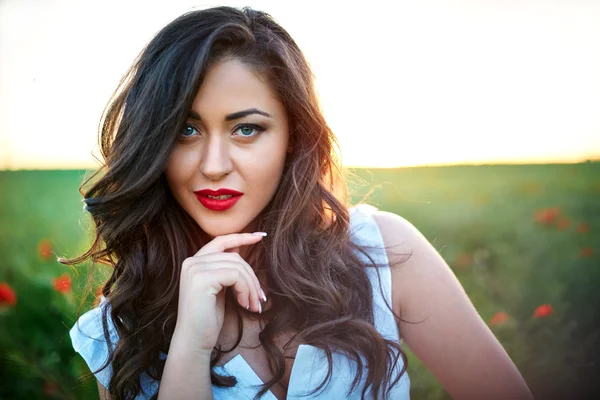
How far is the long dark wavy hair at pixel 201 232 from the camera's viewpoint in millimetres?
1361

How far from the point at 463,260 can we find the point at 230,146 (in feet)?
3.68

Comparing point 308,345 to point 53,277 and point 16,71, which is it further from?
point 16,71

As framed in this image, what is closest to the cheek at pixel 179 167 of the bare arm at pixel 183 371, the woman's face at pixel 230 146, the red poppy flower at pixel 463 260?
the woman's face at pixel 230 146

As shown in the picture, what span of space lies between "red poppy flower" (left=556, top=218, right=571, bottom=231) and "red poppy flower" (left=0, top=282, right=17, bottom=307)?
1910 mm

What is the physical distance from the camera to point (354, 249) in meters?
1.58

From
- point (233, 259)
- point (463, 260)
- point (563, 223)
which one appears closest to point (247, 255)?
point (233, 259)

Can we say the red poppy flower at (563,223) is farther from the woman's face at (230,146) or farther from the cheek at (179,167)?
the cheek at (179,167)

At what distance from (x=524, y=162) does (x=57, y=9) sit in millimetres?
1588

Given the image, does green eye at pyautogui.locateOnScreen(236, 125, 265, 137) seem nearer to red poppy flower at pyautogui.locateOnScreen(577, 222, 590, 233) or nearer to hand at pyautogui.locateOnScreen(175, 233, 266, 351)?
hand at pyautogui.locateOnScreen(175, 233, 266, 351)

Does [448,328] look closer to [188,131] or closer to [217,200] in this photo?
[217,200]

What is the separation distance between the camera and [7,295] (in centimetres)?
194

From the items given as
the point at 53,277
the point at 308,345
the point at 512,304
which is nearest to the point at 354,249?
the point at 308,345

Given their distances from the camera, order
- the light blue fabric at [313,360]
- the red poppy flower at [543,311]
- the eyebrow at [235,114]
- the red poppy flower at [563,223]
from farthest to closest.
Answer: the red poppy flower at [563,223] < the red poppy flower at [543,311] < the light blue fabric at [313,360] < the eyebrow at [235,114]

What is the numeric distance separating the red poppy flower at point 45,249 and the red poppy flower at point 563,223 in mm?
1805
